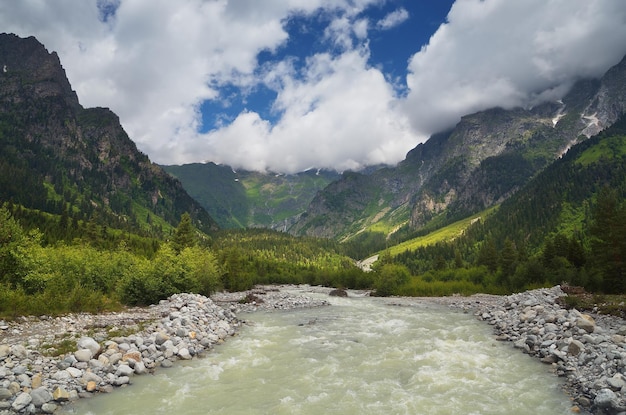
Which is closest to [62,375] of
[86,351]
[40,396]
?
[40,396]

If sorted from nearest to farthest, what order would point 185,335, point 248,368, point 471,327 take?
point 248,368 → point 185,335 → point 471,327

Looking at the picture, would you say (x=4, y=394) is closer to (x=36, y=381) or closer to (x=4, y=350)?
(x=36, y=381)

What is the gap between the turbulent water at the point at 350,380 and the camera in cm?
1582

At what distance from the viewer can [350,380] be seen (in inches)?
763

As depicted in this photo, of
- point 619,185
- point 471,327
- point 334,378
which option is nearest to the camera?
point 334,378

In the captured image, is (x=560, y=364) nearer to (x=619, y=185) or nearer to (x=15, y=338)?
(x=15, y=338)

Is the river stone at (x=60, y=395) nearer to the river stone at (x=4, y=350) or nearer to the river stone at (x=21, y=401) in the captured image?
the river stone at (x=21, y=401)

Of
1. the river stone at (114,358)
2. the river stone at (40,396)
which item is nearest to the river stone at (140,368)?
the river stone at (114,358)

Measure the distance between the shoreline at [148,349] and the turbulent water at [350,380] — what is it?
99 cm

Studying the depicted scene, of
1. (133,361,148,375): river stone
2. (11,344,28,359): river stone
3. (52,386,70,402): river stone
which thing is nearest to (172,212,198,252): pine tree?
(133,361,148,375): river stone

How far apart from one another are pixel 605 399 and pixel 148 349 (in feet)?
77.7

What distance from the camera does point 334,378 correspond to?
19750mm

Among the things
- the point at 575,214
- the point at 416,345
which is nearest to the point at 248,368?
the point at 416,345

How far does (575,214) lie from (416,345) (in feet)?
697
